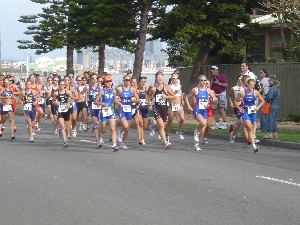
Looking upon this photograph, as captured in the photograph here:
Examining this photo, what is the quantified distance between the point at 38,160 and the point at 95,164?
1.55 metres

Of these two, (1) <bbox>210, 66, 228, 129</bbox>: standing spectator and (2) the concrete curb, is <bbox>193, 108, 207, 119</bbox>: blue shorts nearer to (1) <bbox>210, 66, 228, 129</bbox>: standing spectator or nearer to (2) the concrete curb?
(2) the concrete curb

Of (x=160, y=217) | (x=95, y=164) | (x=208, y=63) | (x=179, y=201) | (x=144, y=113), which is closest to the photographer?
(x=160, y=217)

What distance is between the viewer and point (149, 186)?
41.4 feet

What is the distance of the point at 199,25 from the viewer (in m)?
32.1

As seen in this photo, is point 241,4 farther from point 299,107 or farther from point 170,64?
point 170,64

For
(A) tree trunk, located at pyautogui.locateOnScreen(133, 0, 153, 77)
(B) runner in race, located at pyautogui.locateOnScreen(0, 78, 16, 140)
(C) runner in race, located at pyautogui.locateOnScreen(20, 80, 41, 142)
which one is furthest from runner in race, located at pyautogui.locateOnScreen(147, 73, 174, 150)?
(A) tree trunk, located at pyautogui.locateOnScreen(133, 0, 153, 77)

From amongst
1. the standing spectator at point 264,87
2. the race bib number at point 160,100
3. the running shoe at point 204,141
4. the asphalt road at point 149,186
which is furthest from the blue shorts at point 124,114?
the standing spectator at point 264,87

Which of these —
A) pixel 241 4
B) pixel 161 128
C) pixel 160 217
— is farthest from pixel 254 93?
pixel 241 4

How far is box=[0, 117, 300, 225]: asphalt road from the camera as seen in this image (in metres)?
9.91

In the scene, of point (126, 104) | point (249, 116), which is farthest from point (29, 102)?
point (249, 116)

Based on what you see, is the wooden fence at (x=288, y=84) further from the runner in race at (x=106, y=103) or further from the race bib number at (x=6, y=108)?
the runner in race at (x=106, y=103)

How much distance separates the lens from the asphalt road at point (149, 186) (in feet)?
32.5

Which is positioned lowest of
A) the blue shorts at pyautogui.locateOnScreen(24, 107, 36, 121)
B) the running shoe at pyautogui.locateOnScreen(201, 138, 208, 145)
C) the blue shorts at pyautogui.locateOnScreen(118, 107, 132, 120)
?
the running shoe at pyautogui.locateOnScreen(201, 138, 208, 145)

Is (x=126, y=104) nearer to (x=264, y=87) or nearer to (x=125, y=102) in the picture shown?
(x=125, y=102)
